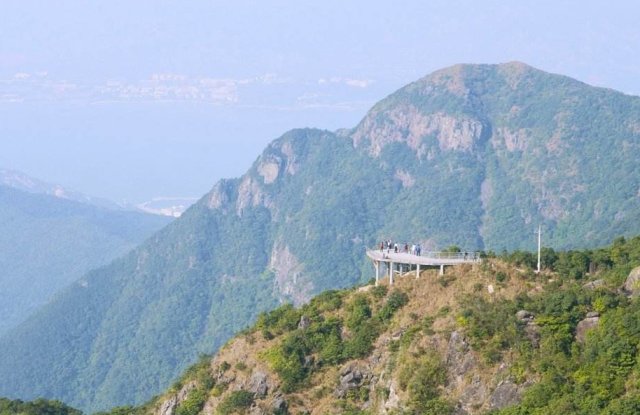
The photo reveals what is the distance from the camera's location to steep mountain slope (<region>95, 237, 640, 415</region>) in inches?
1837

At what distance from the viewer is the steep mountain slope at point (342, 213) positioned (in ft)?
458

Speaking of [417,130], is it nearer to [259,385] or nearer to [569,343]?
[259,385]

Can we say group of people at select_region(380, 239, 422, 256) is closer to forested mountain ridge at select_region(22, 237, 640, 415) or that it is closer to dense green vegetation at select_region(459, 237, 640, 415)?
forested mountain ridge at select_region(22, 237, 640, 415)

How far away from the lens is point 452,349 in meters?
50.0

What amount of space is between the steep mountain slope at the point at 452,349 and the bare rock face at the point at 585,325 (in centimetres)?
5

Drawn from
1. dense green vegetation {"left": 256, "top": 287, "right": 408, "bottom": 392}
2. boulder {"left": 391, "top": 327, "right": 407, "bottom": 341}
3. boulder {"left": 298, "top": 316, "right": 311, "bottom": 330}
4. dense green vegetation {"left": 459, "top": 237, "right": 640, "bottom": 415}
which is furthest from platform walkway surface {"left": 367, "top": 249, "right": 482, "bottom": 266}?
boulder {"left": 298, "top": 316, "right": 311, "bottom": 330}

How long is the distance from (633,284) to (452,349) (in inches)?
276

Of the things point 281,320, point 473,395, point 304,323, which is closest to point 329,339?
point 304,323

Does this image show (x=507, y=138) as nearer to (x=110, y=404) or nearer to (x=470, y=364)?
(x=110, y=404)

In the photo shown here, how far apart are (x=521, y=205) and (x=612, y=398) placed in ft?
325

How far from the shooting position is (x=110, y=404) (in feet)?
427

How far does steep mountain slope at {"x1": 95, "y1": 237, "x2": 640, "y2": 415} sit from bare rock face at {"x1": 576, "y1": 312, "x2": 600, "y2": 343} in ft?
0.15

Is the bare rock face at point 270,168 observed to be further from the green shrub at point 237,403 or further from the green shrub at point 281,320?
the green shrub at point 237,403

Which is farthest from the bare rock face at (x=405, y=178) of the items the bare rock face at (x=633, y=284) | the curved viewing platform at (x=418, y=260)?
the bare rock face at (x=633, y=284)
